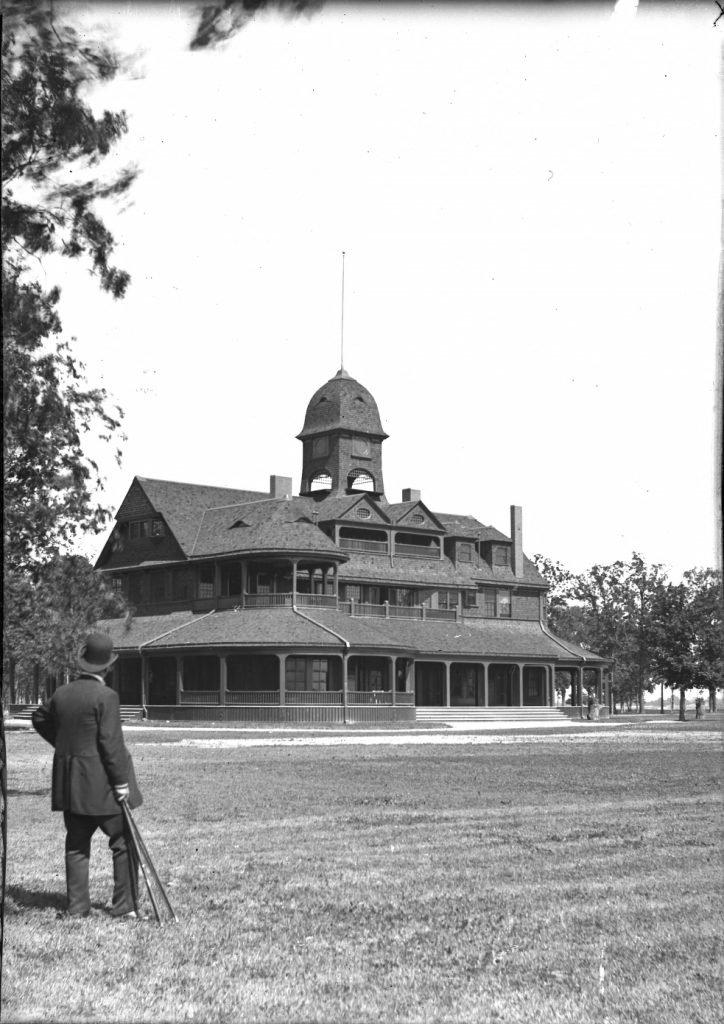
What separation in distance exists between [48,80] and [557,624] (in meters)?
84.2

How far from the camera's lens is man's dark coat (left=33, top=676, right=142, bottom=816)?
25.8 feet

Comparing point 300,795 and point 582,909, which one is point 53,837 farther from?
point 582,909

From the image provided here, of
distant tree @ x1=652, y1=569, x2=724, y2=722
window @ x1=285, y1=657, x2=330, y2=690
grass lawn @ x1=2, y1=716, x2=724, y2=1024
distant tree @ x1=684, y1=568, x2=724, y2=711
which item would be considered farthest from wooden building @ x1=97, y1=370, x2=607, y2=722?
grass lawn @ x1=2, y1=716, x2=724, y2=1024

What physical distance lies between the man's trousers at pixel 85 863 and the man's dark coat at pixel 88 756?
0.21 meters

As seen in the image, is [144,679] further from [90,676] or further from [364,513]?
[90,676]

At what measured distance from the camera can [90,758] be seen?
26.0ft

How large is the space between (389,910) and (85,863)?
2.21 metres

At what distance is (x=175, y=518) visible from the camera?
184 feet

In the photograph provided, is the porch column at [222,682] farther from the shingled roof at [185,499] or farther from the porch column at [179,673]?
the shingled roof at [185,499]

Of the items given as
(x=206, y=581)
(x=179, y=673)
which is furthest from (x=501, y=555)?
(x=179, y=673)

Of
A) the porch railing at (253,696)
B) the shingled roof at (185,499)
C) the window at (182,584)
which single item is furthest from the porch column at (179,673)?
the shingled roof at (185,499)

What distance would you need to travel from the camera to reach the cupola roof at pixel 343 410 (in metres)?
58.2

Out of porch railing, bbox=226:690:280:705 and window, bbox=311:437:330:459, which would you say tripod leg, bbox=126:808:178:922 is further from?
window, bbox=311:437:330:459

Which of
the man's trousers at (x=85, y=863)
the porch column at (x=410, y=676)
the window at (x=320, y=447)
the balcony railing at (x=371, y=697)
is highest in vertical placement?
the window at (x=320, y=447)
